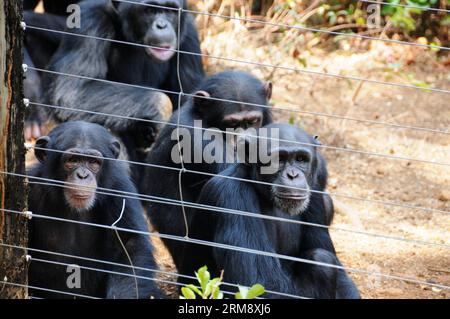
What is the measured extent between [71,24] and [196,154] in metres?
2.76

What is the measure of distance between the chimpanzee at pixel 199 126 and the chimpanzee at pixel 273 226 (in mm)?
912

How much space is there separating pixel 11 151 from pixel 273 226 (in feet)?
6.59

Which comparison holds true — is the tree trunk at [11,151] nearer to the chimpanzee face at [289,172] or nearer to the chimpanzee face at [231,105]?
the chimpanzee face at [289,172]

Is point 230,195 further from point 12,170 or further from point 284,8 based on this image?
point 284,8

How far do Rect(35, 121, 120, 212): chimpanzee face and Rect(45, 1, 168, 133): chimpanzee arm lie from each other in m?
2.19

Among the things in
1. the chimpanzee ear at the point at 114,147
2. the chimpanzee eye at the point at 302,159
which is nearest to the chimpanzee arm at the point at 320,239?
the chimpanzee eye at the point at 302,159

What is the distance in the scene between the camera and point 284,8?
32.9 ft

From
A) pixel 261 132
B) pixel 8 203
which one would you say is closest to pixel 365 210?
pixel 261 132

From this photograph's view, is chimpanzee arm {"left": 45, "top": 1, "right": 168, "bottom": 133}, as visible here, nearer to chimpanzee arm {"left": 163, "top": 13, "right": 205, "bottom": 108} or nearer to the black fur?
the black fur

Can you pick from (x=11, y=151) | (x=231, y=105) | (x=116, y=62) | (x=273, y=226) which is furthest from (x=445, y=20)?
(x=11, y=151)

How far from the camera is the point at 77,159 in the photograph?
584cm

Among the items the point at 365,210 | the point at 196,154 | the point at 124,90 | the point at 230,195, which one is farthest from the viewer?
the point at 124,90

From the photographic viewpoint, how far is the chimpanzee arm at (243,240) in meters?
5.35

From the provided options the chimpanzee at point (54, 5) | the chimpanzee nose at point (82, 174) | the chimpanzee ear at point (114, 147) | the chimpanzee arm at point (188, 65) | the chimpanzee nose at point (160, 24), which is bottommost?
the chimpanzee nose at point (82, 174)
